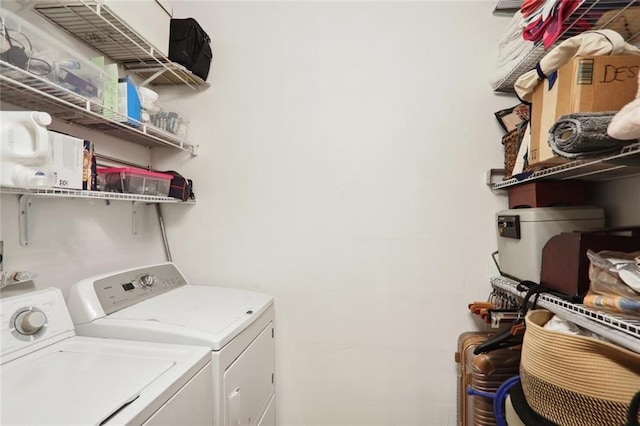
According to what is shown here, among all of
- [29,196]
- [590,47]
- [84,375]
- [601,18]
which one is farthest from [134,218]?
[601,18]

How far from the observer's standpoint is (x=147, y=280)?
159 cm

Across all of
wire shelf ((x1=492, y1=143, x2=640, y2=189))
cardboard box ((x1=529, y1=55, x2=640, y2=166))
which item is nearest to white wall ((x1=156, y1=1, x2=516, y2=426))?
wire shelf ((x1=492, y1=143, x2=640, y2=189))

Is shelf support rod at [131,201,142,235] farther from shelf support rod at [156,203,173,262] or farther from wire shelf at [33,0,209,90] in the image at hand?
wire shelf at [33,0,209,90]

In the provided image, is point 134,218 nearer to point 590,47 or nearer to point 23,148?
point 23,148

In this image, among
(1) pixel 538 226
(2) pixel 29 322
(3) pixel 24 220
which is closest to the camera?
(2) pixel 29 322

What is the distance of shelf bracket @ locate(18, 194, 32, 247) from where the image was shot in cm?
119

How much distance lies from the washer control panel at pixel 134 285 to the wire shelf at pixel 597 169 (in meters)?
1.82

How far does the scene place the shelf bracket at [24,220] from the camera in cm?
119

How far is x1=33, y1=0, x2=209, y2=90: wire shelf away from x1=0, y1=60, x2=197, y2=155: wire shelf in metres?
0.37

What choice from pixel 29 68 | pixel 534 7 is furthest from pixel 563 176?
pixel 29 68

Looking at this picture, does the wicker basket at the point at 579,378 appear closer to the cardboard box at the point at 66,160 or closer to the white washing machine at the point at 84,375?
the white washing machine at the point at 84,375

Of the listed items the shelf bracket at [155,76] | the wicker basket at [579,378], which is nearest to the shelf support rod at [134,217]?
the shelf bracket at [155,76]

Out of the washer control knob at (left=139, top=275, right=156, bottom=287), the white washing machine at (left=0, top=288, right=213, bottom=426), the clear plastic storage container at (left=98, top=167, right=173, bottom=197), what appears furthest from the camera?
the washer control knob at (left=139, top=275, right=156, bottom=287)

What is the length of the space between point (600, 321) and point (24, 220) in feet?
6.49
